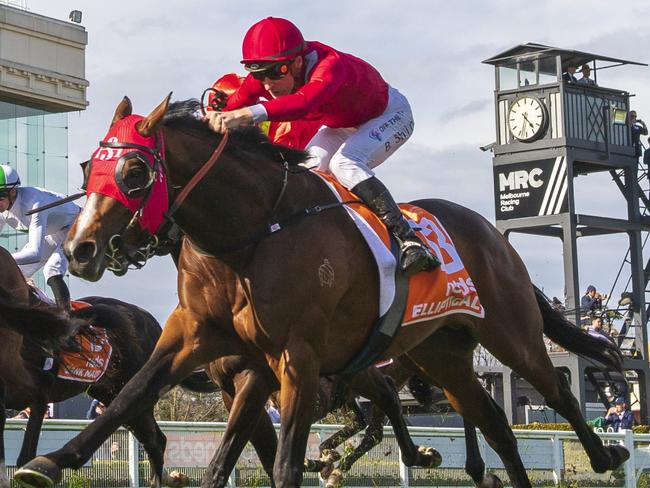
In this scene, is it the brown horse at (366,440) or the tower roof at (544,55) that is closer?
the brown horse at (366,440)

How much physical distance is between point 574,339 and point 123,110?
3653 mm

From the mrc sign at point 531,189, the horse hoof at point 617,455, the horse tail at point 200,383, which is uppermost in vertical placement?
the mrc sign at point 531,189

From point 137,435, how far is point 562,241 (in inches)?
927

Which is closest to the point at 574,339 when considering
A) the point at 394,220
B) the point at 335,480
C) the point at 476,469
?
the point at 476,469

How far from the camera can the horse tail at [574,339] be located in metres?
8.40

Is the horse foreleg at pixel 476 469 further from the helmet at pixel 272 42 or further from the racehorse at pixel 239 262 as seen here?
the helmet at pixel 272 42

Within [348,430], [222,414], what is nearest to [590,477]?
[348,430]

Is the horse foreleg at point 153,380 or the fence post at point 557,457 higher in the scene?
the horse foreleg at point 153,380

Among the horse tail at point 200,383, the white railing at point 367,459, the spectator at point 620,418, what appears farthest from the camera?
the spectator at point 620,418

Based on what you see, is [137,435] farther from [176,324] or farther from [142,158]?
[142,158]

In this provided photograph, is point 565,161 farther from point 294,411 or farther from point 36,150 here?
point 294,411

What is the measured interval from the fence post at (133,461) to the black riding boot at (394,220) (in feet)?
11.2

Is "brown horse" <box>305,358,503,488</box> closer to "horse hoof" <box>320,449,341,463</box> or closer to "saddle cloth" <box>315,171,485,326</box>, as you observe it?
"horse hoof" <box>320,449,341,463</box>

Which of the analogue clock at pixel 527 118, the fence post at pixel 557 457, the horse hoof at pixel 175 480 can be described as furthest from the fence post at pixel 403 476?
the analogue clock at pixel 527 118
